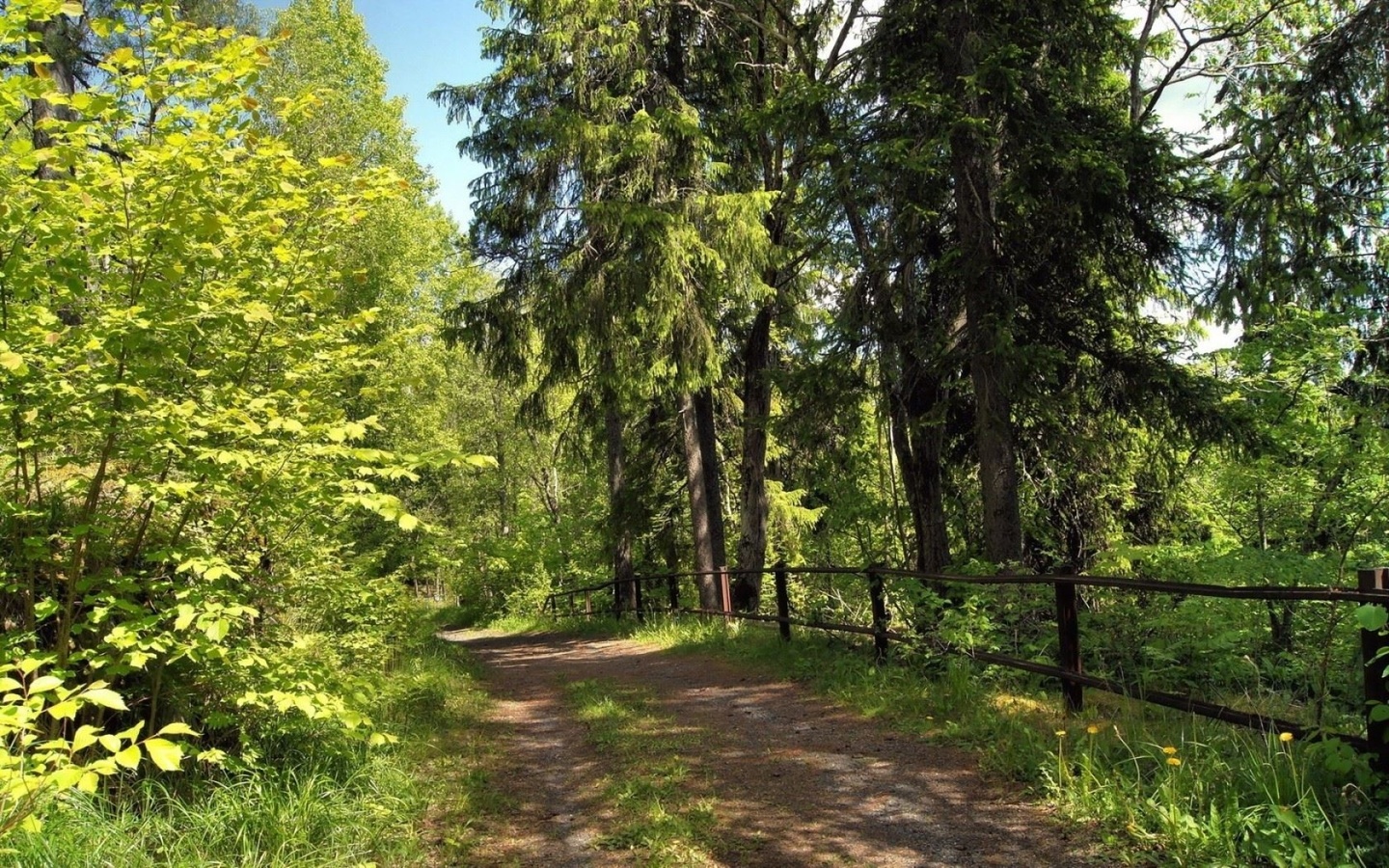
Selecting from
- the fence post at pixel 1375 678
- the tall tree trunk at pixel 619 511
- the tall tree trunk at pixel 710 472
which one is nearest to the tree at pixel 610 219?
the tall tree trunk at pixel 710 472

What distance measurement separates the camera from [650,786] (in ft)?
17.2

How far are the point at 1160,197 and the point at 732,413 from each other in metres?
9.92

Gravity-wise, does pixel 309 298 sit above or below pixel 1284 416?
above

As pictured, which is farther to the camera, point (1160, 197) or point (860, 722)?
point (1160, 197)

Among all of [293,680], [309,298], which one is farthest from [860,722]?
[309,298]

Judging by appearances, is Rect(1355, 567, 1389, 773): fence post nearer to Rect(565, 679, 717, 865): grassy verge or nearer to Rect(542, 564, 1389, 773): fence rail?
Rect(542, 564, 1389, 773): fence rail

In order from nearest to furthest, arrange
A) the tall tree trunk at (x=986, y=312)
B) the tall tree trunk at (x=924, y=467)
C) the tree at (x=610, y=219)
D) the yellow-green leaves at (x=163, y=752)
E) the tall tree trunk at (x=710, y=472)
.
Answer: the yellow-green leaves at (x=163, y=752) → the tall tree trunk at (x=986, y=312) → the tall tree trunk at (x=924, y=467) → the tree at (x=610, y=219) → the tall tree trunk at (x=710, y=472)

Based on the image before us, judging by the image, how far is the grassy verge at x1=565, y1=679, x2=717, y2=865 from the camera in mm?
4324

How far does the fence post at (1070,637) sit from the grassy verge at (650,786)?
2.48 meters

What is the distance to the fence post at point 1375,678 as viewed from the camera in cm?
338

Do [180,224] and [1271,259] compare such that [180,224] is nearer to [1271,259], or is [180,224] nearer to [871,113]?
[871,113]

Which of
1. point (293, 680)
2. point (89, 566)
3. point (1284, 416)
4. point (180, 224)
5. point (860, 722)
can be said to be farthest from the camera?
point (1284, 416)

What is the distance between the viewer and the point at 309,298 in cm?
457

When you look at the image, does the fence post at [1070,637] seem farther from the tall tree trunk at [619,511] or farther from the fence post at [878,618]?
the tall tree trunk at [619,511]
